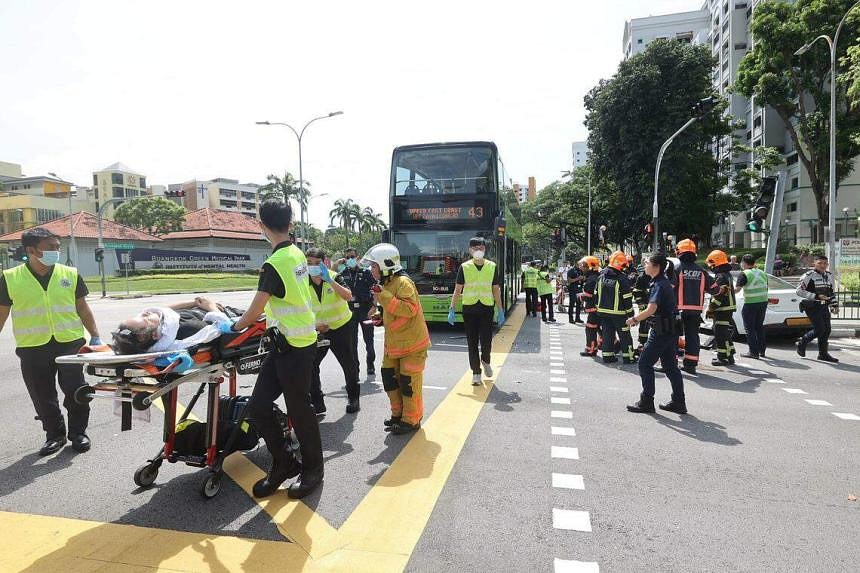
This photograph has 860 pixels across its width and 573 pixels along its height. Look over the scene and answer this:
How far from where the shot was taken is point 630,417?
5.60 meters

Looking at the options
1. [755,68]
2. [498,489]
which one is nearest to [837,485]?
[498,489]

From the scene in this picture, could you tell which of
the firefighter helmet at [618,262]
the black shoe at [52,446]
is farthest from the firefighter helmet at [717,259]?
the black shoe at [52,446]

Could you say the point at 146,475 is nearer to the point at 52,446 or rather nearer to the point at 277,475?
the point at 277,475

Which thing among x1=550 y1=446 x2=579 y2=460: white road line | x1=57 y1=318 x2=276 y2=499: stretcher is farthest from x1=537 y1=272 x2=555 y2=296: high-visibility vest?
x1=57 y1=318 x2=276 y2=499: stretcher

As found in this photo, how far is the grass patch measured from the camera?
37188 millimetres

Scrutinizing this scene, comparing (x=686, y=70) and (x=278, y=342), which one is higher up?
(x=686, y=70)

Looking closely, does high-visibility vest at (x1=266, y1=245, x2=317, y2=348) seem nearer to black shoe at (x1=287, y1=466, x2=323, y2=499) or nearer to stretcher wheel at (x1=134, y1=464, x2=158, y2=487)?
black shoe at (x1=287, y1=466, x2=323, y2=499)

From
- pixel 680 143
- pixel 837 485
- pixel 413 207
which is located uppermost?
pixel 680 143

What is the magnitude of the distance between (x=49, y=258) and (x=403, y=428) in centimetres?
341

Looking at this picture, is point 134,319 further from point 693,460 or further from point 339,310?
point 693,460

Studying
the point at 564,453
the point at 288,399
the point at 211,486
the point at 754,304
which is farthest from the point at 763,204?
the point at 211,486

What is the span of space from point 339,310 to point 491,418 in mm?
1926

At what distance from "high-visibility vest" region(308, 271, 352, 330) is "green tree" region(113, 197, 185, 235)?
63.3 meters

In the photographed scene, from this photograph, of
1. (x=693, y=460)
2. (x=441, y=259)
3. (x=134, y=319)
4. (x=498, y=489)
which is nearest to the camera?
(x=134, y=319)
